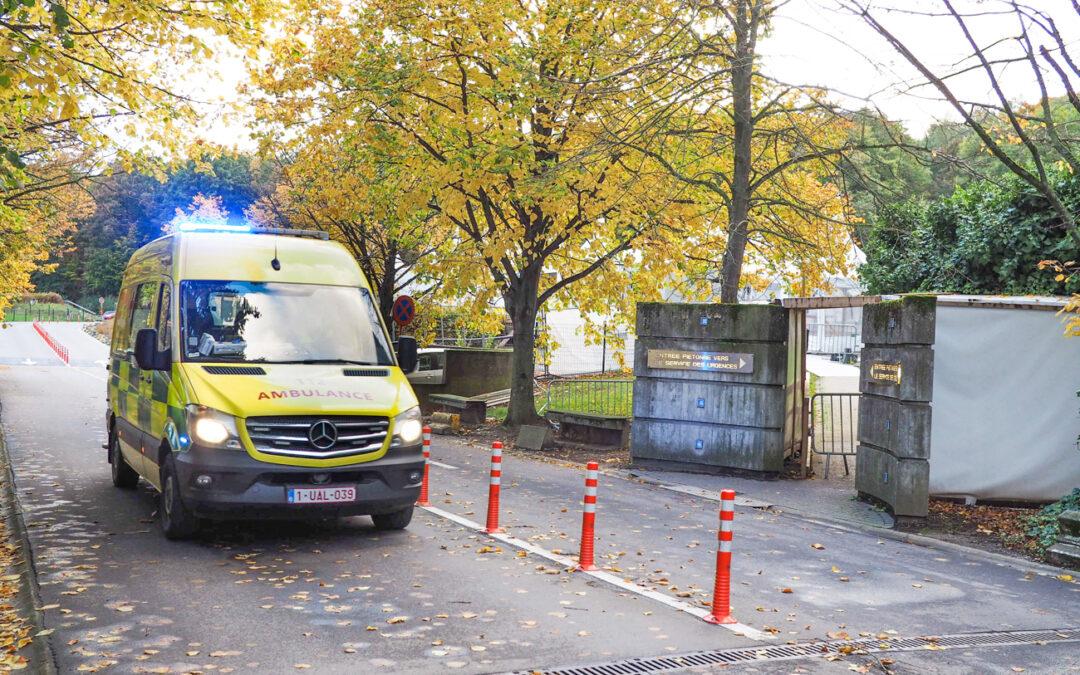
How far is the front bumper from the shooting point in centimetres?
870

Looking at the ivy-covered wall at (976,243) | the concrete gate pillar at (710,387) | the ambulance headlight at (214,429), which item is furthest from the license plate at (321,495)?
the ivy-covered wall at (976,243)

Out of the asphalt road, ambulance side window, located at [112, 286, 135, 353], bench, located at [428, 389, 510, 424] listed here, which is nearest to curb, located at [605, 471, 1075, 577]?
the asphalt road

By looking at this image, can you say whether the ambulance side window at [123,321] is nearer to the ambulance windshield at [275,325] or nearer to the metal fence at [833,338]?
the ambulance windshield at [275,325]

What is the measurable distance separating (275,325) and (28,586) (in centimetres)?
317

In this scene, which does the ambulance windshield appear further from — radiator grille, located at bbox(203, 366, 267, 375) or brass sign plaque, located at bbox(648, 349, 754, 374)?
brass sign plaque, located at bbox(648, 349, 754, 374)

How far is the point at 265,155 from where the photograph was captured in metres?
23.0

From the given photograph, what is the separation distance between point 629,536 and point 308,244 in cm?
443

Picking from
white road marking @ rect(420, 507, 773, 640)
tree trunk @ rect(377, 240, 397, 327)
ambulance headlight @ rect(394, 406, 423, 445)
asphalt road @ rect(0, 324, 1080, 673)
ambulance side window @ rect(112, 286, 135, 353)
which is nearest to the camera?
asphalt road @ rect(0, 324, 1080, 673)

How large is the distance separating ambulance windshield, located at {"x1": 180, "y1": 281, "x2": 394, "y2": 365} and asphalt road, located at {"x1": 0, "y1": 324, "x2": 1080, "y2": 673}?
171cm

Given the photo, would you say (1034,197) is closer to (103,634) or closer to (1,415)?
(103,634)

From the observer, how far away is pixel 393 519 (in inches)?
396

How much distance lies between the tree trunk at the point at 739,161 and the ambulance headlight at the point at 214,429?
9.56 meters

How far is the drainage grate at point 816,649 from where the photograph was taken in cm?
607

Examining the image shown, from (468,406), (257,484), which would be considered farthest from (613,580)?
(468,406)
